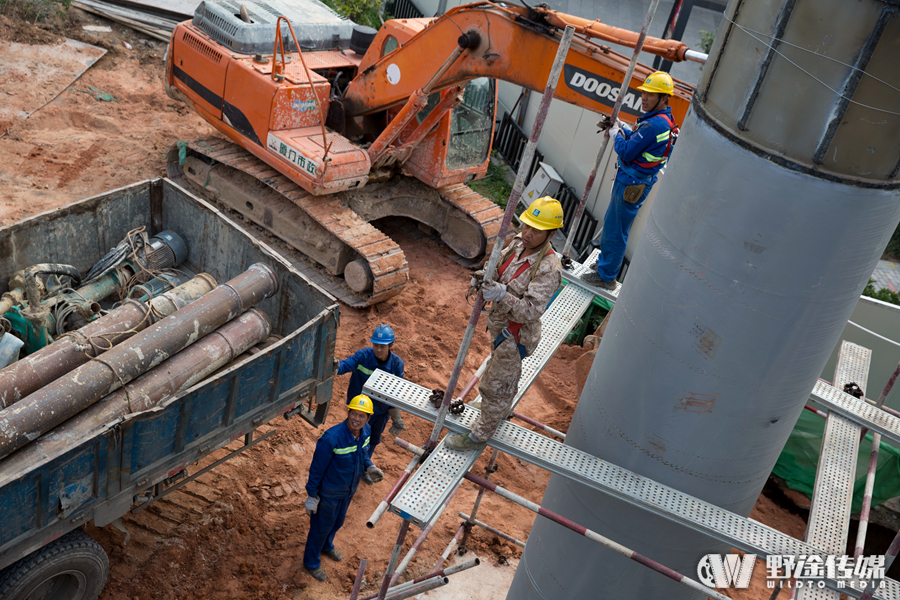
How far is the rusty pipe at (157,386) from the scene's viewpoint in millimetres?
5246

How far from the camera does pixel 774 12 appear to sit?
9.58 ft

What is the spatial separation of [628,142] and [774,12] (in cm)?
316

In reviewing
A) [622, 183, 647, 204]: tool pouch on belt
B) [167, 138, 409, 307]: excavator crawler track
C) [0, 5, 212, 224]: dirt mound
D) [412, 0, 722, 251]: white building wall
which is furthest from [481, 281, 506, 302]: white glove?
[0, 5, 212, 224]: dirt mound

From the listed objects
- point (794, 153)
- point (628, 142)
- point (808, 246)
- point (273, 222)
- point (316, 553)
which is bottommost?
point (316, 553)

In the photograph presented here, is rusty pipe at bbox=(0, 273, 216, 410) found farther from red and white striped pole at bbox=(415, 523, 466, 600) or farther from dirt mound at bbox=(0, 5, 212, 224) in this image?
dirt mound at bbox=(0, 5, 212, 224)

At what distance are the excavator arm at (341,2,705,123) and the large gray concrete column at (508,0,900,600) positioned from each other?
2729mm

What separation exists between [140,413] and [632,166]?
13.8ft

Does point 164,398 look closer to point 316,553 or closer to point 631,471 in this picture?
point 316,553

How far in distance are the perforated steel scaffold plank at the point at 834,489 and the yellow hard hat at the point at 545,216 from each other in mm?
2188

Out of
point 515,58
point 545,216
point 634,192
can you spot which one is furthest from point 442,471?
point 515,58

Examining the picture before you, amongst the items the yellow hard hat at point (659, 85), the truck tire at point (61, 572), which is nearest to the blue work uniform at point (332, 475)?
the truck tire at point (61, 572)

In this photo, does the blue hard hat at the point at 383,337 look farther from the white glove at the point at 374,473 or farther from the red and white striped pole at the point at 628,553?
the red and white striped pole at the point at 628,553

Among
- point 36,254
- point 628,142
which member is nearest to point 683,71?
point 628,142

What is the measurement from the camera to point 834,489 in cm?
449
